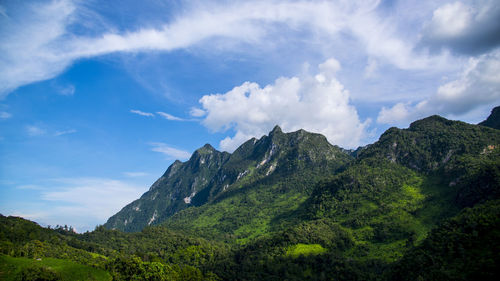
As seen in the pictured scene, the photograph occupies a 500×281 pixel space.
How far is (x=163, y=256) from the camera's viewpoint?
16225 centimetres

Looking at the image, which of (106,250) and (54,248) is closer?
(54,248)

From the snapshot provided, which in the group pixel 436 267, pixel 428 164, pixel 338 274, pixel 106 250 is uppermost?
pixel 428 164

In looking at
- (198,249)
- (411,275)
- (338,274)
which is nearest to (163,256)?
(198,249)

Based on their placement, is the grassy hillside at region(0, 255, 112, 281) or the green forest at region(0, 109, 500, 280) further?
the green forest at region(0, 109, 500, 280)

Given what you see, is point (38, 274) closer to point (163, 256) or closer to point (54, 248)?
point (54, 248)

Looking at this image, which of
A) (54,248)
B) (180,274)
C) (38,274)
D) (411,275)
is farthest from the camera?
(54,248)

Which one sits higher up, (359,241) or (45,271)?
(45,271)

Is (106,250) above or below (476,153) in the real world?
below

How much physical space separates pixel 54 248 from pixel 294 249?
114 metres

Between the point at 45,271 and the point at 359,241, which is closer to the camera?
the point at 45,271

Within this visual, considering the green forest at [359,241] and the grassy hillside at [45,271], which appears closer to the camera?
the grassy hillside at [45,271]

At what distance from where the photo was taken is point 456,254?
80.1 meters

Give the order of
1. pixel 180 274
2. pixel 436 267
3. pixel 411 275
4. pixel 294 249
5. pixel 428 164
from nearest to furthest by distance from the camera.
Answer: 1. pixel 436 267
2. pixel 411 275
3. pixel 180 274
4. pixel 294 249
5. pixel 428 164

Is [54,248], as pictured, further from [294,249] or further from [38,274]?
[294,249]
